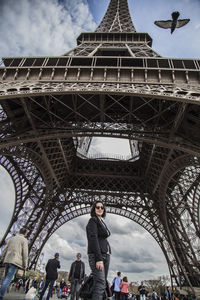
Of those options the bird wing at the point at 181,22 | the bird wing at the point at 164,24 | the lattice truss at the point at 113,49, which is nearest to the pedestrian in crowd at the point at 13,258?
the bird wing at the point at 164,24

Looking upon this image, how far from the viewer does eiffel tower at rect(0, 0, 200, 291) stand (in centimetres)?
1494

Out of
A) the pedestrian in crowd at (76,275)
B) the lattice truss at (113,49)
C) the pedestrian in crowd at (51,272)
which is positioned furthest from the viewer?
the lattice truss at (113,49)

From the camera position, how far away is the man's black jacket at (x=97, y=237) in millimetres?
3111

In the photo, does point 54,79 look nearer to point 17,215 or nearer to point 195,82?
point 195,82

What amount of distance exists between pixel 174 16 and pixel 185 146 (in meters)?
10.6

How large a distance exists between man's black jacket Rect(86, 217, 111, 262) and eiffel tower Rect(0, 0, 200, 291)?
33.5 feet

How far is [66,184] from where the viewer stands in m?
27.4

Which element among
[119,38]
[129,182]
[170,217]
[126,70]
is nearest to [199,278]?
[170,217]

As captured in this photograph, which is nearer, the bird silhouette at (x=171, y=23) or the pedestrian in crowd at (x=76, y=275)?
the pedestrian in crowd at (x=76, y=275)

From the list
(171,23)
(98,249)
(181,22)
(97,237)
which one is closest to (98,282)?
(98,249)

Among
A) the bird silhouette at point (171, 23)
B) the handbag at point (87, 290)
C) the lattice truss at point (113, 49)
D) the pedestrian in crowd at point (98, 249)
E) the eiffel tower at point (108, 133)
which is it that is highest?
the lattice truss at point (113, 49)

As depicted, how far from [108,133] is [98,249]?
520 inches

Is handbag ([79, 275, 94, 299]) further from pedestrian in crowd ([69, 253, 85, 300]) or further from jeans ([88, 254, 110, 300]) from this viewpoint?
pedestrian in crowd ([69, 253, 85, 300])

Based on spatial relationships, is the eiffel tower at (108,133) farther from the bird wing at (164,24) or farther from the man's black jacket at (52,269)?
the man's black jacket at (52,269)
